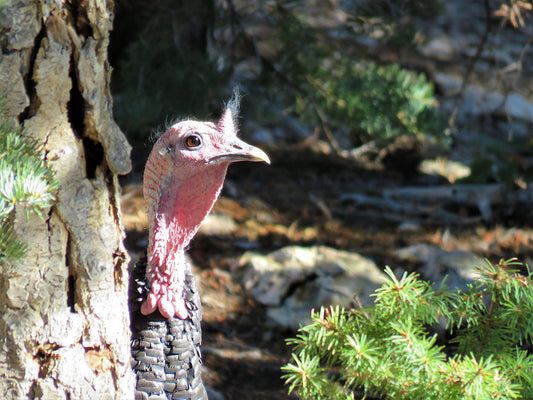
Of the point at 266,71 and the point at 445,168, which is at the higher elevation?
the point at 266,71

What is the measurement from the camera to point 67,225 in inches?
55.5

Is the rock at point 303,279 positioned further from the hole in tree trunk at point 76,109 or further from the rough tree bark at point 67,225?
the hole in tree trunk at point 76,109

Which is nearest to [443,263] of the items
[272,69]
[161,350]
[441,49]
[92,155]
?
[272,69]

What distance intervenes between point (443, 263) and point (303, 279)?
720 millimetres

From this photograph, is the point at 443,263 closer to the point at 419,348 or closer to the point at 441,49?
the point at 419,348

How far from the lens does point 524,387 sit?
5.07 feet

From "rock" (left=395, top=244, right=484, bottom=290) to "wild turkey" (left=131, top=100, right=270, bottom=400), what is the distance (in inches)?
65.4

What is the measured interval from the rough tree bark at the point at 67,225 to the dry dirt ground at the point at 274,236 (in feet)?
3.39

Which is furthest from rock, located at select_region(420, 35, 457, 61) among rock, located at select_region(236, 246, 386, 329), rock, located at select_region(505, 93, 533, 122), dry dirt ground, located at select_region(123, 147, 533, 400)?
rock, located at select_region(236, 246, 386, 329)

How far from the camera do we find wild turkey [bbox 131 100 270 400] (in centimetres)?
149

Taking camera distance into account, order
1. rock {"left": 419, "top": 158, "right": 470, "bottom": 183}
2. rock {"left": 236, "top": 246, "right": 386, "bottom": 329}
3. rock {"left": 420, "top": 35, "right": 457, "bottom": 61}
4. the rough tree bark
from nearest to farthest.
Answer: the rough tree bark
rock {"left": 236, "top": 246, "right": 386, "bottom": 329}
rock {"left": 419, "top": 158, "right": 470, "bottom": 183}
rock {"left": 420, "top": 35, "right": 457, "bottom": 61}

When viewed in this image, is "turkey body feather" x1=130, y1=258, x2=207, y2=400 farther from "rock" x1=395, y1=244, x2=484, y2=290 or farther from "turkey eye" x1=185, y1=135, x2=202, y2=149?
"rock" x1=395, y1=244, x2=484, y2=290

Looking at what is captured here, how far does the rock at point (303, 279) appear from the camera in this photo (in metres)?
2.92

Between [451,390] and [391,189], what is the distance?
114 inches
